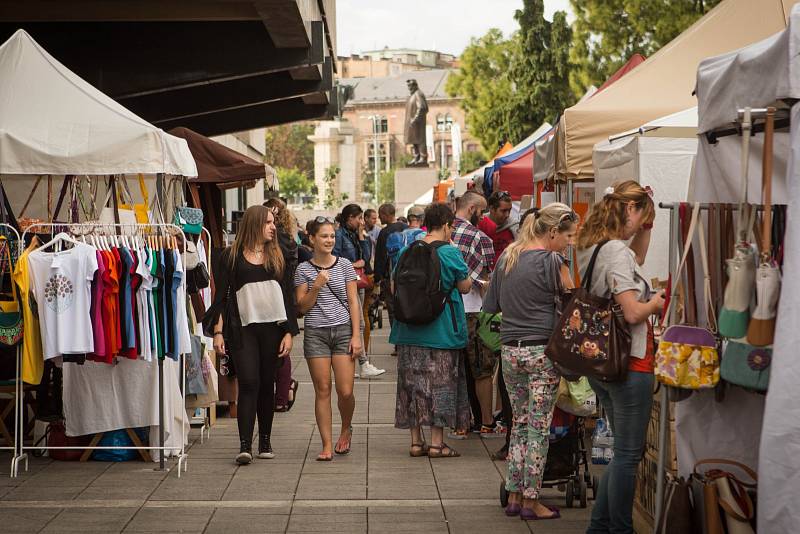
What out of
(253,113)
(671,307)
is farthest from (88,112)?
(253,113)

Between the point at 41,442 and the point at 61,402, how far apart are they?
0.39m

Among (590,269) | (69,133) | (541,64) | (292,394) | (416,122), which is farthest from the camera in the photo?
(541,64)

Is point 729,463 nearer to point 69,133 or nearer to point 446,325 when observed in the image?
point 446,325

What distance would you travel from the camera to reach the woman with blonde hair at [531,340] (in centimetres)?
689

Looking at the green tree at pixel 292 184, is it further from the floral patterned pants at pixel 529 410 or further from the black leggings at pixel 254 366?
the floral patterned pants at pixel 529 410

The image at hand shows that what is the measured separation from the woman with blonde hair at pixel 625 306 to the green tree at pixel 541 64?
41.2 m

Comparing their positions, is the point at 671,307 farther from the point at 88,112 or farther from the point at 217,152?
the point at 217,152

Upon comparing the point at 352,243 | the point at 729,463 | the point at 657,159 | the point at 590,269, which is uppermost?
the point at 657,159

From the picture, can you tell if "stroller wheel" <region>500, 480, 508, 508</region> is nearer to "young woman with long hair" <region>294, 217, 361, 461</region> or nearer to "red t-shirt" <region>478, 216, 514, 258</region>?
"young woman with long hair" <region>294, 217, 361, 461</region>

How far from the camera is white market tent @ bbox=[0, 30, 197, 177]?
8.31 m

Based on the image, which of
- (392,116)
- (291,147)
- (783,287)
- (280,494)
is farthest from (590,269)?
(392,116)

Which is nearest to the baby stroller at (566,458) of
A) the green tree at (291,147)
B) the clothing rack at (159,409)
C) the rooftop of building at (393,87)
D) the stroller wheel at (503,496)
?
the stroller wheel at (503,496)

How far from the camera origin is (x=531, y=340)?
6891 millimetres

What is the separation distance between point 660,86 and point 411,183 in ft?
109
